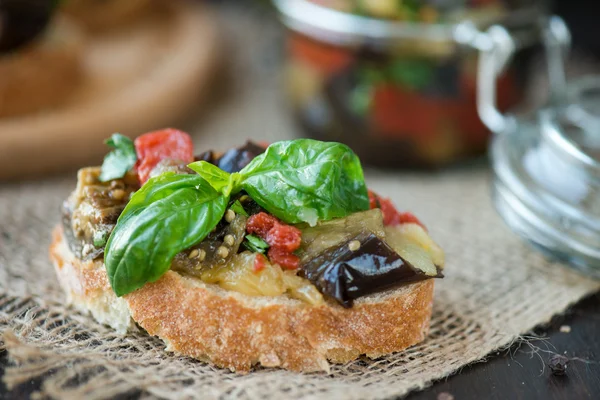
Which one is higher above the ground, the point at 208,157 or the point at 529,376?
the point at 208,157

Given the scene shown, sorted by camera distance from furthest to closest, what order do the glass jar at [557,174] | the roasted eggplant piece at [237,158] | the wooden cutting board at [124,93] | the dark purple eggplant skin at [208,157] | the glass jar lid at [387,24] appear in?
the wooden cutting board at [124,93] < the glass jar lid at [387,24] < the glass jar at [557,174] < the dark purple eggplant skin at [208,157] < the roasted eggplant piece at [237,158]

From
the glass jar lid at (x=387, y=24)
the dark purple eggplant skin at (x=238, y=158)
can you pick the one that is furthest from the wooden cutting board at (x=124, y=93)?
the dark purple eggplant skin at (x=238, y=158)

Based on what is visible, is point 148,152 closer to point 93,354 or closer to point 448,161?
point 93,354

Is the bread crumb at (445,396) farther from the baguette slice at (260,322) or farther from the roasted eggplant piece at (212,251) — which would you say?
the roasted eggplant piece at (212,251)

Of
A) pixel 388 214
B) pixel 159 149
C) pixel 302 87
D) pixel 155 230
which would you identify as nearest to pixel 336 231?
pixel 388 214

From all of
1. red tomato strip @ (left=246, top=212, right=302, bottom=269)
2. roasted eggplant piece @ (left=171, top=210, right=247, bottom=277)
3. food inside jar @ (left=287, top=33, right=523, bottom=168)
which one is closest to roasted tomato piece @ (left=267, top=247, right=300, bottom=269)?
red tomato strip @ (left=246, top=212, right=302, bottom=269)

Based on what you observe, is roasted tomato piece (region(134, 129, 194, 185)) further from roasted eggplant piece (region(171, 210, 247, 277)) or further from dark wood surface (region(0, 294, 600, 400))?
dark wood surface (region(0, 294, 600, 400))

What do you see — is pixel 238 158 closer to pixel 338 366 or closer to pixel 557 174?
pixel 338 366
